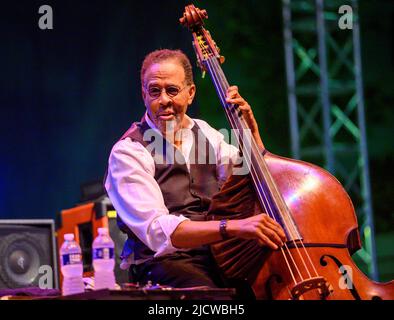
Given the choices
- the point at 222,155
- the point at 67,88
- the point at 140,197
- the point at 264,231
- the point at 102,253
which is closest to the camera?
the point at 264,231

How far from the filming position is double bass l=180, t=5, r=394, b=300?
2484mm

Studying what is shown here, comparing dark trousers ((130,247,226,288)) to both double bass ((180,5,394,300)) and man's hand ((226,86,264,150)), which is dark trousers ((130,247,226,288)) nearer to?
double bass ((180,5,394,300))

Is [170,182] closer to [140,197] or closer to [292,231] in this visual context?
[140,197]

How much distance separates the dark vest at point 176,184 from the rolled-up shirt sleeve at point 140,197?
0.06 m

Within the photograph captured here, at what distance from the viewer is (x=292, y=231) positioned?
8.50 ft

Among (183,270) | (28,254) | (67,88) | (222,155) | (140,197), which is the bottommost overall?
(28,254)

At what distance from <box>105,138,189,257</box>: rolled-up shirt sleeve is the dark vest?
6cm

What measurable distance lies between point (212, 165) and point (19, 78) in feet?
6.97

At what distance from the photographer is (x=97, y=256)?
2715 millimetres

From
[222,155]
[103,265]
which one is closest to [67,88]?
[222,155]

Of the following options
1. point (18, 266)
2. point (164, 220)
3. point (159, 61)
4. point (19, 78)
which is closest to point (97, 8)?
point (19, 78)

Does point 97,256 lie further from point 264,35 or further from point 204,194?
point 264,35

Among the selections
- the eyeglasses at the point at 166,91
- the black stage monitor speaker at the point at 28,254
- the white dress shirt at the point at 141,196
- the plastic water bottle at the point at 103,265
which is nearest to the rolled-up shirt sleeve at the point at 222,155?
the white dress shirt at the point at 141,196

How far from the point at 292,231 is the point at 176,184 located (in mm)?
632
